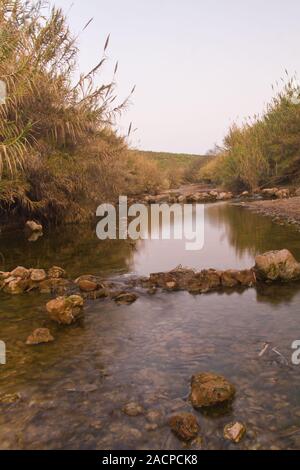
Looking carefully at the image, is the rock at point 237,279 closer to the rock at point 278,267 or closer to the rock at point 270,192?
the rock at point 278,267

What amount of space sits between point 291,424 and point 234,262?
6.66 meters

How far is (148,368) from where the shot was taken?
4773mm

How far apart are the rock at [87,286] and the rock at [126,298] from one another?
0.66 m

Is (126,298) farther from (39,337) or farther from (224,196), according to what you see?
(224,196)

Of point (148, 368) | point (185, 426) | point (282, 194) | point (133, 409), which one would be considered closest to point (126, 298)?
point (148, 368)

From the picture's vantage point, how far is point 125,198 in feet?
112

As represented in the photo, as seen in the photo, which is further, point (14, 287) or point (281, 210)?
point (281, 210)

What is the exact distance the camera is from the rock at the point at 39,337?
18.5 feet

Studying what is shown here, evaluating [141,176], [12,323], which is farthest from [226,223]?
[141,176]

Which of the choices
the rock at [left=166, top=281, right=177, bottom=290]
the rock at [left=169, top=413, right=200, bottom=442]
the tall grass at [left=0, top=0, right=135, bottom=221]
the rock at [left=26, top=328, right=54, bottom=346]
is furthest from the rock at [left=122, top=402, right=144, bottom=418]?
the tall grass at [left=0, top=0, right=135, bottom=221]

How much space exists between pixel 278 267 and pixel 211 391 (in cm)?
454

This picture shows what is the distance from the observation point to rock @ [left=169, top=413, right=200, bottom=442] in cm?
346

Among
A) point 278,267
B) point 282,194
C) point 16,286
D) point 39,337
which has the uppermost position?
point 282,194

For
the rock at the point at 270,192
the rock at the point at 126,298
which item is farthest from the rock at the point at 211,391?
the rock at the point at 270,192
